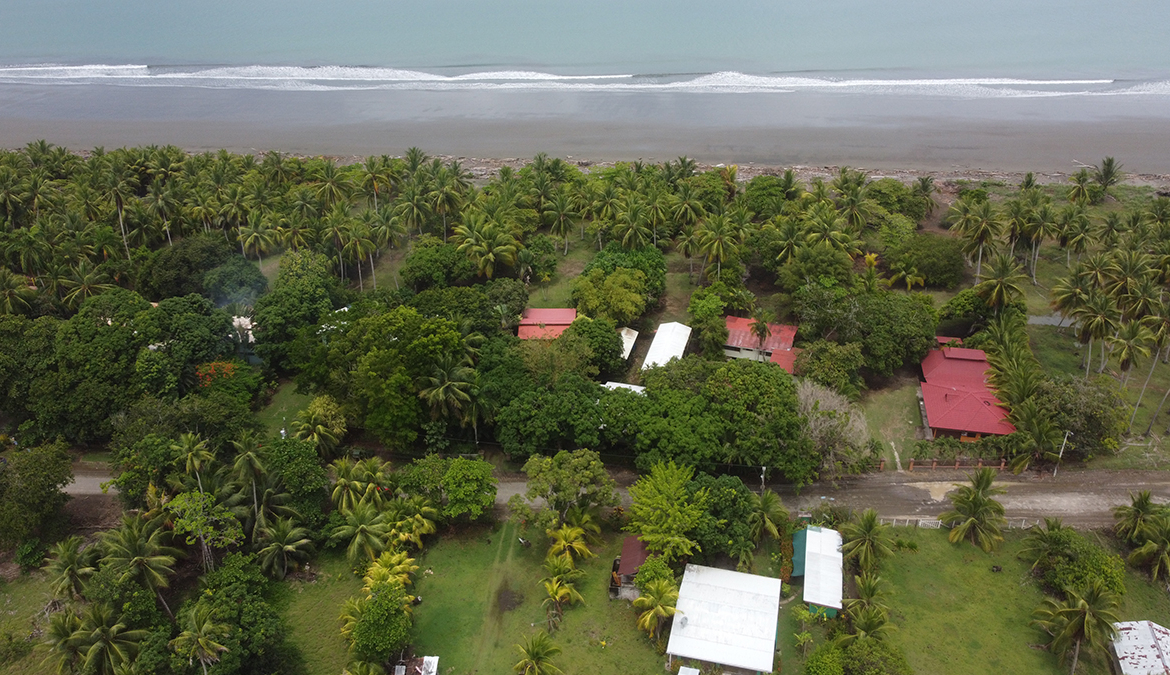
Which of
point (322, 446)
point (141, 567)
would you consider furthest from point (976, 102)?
point (141, 567)

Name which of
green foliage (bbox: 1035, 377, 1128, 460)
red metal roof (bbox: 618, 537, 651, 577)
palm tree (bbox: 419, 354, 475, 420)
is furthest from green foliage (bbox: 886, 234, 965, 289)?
palm tree (bbox: 419, 354, 475, 420)

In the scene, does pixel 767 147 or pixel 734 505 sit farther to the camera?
pixel 767 147

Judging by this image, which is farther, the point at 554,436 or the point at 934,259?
the point at 934,259

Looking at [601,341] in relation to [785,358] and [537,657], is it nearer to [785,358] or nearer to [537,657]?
[785,358]

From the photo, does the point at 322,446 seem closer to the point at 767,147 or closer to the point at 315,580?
the point at 315,580

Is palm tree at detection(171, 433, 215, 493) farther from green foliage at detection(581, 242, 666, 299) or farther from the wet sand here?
the wet sand

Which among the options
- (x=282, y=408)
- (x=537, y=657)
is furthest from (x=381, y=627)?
(x=282, y=408)

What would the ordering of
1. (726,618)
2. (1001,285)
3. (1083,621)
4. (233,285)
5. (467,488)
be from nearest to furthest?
(1083,621), (726,618), (467,488), (1001,285), (233,285)

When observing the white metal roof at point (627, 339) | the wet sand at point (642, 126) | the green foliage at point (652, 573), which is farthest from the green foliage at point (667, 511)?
the wet sand at point (642, 126)
